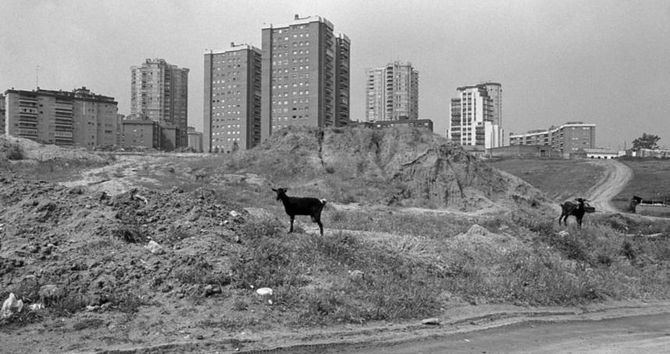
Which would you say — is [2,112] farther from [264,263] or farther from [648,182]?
[648,182]

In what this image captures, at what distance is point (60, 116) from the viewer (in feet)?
266

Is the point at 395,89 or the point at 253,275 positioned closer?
the point at 253,275

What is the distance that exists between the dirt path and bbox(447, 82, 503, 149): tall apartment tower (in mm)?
47308

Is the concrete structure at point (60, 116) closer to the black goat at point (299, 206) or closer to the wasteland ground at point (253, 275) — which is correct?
the wasteland ground at point (253, 275)

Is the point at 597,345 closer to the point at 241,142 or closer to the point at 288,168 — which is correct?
the point at 288,168

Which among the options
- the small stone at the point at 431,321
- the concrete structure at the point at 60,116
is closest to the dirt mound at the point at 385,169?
the small stone at the point at 431,321

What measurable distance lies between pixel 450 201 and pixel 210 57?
6906 cm

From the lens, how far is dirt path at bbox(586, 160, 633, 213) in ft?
201

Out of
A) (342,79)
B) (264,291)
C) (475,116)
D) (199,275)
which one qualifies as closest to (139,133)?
(342,79)

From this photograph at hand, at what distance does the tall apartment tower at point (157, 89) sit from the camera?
380ft

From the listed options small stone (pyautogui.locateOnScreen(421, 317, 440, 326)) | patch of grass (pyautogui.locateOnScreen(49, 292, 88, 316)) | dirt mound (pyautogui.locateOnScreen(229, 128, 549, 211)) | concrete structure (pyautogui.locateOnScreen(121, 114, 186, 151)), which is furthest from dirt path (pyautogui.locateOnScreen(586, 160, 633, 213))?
concrete structure (pyautogui.locateOnScreen(121, 114, 186, 151))

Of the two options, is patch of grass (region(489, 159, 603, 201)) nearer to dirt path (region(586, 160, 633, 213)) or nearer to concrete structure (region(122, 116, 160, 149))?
dirt path (region(586, 160, 633, 213))

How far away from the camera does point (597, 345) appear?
31.7 feet

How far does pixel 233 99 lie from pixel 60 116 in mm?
26831
